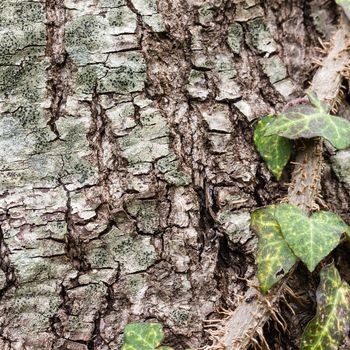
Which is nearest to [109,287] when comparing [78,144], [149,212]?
[149,212]

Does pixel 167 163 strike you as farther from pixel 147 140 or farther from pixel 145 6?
pixel 145 6

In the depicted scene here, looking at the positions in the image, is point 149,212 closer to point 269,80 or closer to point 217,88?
point 217,88

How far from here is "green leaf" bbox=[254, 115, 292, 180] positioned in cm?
149

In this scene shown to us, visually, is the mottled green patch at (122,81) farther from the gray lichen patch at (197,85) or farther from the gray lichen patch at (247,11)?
the gray lichen patch at (247,11)

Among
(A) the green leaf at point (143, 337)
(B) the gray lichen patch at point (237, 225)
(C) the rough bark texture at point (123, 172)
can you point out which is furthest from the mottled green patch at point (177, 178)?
(A) the green leaf at point (143, 337)

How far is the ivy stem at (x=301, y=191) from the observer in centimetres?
137

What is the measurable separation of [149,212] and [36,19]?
0.57 m

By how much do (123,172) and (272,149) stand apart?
40 centimetres

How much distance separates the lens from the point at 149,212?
141cm

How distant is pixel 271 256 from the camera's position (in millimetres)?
1357

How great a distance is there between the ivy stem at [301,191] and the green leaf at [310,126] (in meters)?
0.06

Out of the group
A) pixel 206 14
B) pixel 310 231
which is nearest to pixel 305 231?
pixel 310 231

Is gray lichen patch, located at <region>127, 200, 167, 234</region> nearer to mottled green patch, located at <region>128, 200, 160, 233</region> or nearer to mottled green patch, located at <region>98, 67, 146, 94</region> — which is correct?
mottled green patch, located at <region>128, 200, 160, 233</region>

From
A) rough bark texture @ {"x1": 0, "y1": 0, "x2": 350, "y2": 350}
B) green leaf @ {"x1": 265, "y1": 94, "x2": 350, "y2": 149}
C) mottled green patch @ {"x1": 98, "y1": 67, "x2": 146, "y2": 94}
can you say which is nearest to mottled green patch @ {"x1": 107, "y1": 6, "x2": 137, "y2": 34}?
rough bark texture @ {"x1": 0, "y1": 0, "x2": 350, "y2": 350}
